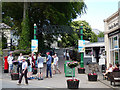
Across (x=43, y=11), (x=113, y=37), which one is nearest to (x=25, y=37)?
(x=43, y=11)

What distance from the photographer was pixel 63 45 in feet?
202

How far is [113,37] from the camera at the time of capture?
1762 centimetres

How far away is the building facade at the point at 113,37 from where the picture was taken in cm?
1620

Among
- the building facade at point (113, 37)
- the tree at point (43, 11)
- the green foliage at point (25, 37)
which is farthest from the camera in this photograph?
the tree at point (43, 11)

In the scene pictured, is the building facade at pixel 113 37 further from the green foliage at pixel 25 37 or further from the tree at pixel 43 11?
the green foliage at pixel 25 37

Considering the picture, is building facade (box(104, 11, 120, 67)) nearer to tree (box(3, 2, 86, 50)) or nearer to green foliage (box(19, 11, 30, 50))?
tree (box(3, 2, 86, 50))

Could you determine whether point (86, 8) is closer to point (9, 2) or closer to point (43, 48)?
point (43, 48)

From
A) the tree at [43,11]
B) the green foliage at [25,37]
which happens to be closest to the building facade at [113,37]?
the tree at [43,11]

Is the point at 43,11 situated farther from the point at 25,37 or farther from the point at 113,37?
the point at 113,37

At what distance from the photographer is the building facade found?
16.2 m

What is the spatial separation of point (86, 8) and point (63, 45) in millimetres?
30918

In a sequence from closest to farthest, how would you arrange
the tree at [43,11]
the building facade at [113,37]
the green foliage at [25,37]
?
the building facade at [113,37], the green foliage at [25,37], the tree at [43,11]

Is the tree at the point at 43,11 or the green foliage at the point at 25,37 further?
the tree at the point at 43,11

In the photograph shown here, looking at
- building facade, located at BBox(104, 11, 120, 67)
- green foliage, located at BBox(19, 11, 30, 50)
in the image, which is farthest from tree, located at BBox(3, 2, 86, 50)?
building facade, located at BBox(104, 11, 120, 67)
